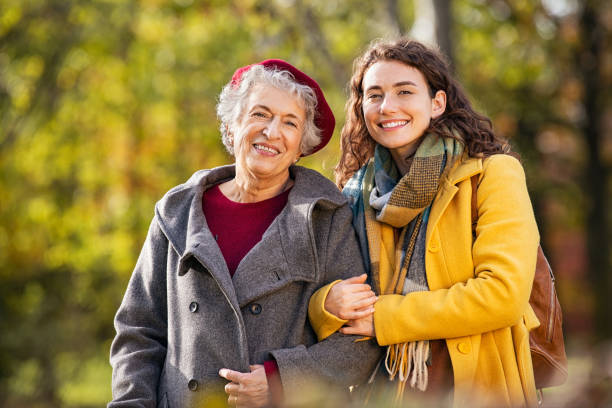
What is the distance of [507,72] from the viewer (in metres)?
11.7

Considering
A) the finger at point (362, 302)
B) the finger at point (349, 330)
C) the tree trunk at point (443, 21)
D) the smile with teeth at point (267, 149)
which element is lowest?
the finger at point (349, 330)

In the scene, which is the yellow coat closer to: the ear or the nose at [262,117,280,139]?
the ear

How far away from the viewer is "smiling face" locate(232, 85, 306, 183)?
9.32 feet

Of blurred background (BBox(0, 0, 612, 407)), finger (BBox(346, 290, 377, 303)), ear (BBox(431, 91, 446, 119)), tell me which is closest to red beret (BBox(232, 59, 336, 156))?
ear (BBox(431, 91, 446, 119))

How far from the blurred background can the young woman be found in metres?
4.18

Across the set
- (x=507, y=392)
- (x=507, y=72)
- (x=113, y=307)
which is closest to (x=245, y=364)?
(x=507, y=392)

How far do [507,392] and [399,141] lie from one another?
3.57 ft

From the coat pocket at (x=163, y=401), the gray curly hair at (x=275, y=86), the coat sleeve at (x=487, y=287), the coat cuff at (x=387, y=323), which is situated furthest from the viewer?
the gray curly hair at (x=275, y=86)

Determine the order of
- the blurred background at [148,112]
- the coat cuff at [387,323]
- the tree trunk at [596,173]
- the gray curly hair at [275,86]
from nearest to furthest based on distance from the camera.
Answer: the coat cuff at [387,323], the gray curly hair at [275,86], the blurred background at [148,112], the tree trunk at [596,173]

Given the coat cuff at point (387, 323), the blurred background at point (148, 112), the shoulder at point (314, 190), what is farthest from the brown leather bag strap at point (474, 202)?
the blurred background at point (148, 112)

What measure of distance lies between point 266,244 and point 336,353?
516 mm

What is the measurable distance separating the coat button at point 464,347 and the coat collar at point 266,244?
63cm

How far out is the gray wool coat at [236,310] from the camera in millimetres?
2662

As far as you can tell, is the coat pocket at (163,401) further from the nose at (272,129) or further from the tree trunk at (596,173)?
the tree trunk at (596,173)
